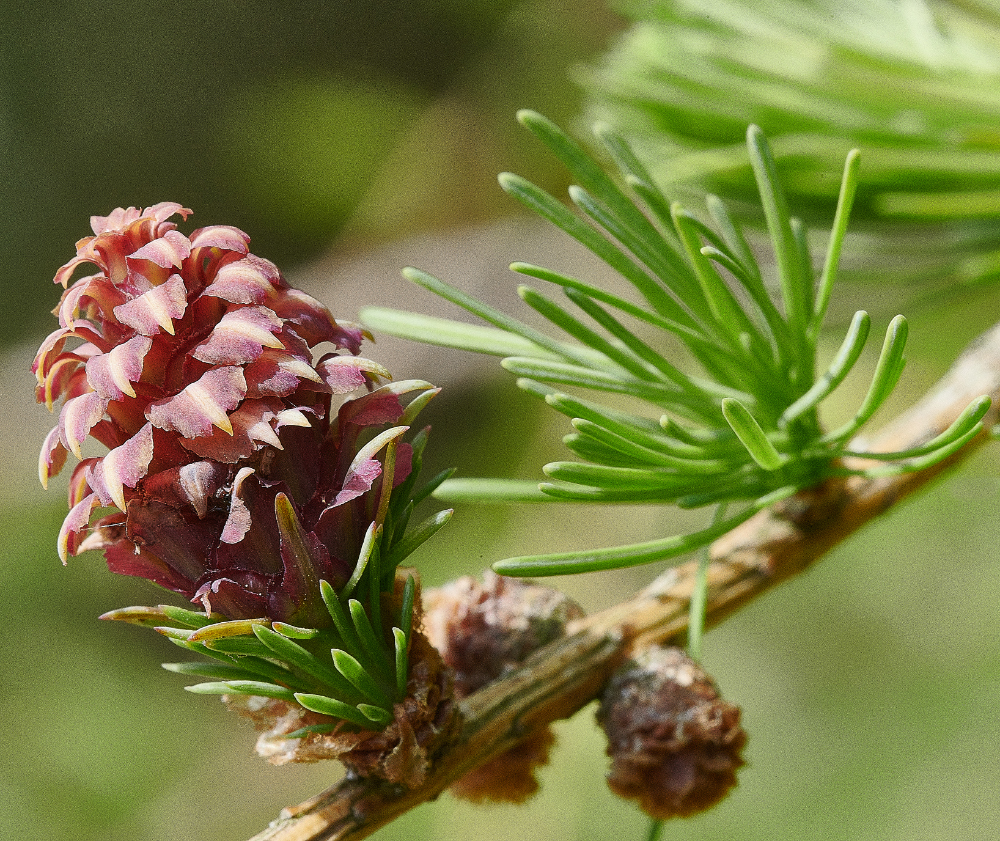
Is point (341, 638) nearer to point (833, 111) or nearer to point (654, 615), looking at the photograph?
point (654, 615)

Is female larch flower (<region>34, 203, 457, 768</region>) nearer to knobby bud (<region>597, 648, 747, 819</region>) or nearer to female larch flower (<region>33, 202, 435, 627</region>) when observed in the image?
female larch flower (<region>33, 202, 435, 627</region>)

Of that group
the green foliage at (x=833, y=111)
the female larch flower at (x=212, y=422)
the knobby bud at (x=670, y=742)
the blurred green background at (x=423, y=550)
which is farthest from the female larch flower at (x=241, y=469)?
the blurred green background at (x=423, y=550)

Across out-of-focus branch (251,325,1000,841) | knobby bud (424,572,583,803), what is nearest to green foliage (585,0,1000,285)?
out-of-focus branch (251,325,1000,841)

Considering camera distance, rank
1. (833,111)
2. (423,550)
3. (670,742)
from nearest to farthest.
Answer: (670,742) < (833,111) < (423,550)

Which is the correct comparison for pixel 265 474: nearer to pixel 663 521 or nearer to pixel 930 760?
pixel 930 760

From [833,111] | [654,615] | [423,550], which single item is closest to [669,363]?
[654,615]

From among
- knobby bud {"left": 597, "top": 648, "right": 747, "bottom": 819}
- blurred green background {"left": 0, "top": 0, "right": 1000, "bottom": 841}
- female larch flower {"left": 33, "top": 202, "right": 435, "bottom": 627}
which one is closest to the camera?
female larch flower {"left": 33, "top": 202, "right": 435, "bottom": 627}

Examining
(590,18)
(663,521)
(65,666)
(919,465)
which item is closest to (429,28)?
(590,18)
